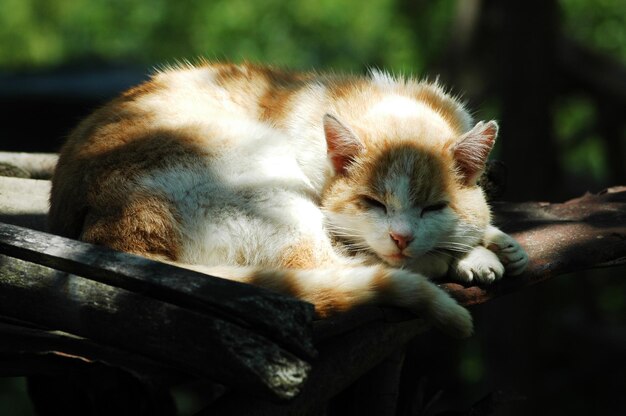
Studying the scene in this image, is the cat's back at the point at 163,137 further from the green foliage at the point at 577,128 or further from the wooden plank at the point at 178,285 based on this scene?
the green foliage at the point at 577,128

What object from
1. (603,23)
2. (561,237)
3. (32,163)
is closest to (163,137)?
(561,237)

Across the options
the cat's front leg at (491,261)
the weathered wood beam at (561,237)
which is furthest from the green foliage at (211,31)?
the cat's front leg at (491,261)

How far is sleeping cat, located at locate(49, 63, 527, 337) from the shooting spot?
9.98ft

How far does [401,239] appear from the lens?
10.7 feet

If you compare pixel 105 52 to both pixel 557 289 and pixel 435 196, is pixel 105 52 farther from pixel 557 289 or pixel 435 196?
pixel 435 196

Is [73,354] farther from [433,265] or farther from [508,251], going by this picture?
[508,251]

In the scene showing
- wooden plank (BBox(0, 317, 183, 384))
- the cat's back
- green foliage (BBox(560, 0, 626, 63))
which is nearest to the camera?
wooden plank (BBox(0, 317, 183, 384))

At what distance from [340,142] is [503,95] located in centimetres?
439

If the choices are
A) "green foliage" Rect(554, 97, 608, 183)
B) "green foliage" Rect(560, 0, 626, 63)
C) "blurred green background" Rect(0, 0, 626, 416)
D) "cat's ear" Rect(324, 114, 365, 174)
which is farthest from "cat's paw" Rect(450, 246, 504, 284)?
"green foliage" Rect(560, 0, 626, 63)

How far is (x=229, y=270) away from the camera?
295 centimetres

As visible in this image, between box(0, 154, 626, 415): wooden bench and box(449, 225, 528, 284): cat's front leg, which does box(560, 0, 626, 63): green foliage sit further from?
box(0, 154, 626, 415): wooden bench

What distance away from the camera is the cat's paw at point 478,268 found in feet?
10.9

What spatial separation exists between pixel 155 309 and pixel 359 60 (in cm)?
1293

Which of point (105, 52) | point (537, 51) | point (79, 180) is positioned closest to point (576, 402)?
point (537, 51)
